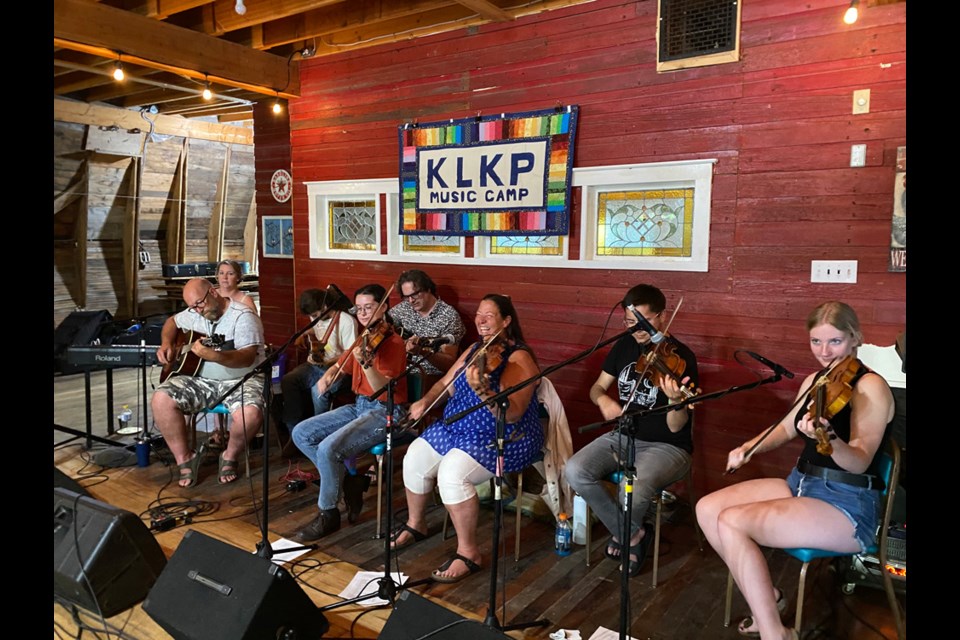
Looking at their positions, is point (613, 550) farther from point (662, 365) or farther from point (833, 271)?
point (833, 271)

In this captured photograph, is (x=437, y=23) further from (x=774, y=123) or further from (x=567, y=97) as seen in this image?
(x=774, y=123)

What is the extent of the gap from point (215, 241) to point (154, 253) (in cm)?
67

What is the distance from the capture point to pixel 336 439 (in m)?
3.15

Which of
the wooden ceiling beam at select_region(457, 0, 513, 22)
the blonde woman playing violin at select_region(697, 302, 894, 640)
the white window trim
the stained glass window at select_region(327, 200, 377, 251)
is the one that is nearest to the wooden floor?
the blonde woman playing violin at select_region(697, 302, 894, 640)

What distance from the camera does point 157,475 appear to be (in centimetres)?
394

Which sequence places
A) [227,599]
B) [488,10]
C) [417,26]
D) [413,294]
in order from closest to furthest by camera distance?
[227,599] < [488,10] < [413,294] < [417,26]

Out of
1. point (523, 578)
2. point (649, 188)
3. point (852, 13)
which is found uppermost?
point (852, 13)

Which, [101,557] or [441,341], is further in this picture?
[441,341]

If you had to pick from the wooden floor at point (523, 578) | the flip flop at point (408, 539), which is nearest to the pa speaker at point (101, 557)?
Answer: the wooden floor at point (523, 578)

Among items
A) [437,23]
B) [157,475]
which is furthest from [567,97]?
[157,475]

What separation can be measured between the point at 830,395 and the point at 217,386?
3.10m

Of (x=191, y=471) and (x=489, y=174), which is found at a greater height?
(x=489, y=174)

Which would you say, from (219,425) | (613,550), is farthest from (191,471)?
(613,550)

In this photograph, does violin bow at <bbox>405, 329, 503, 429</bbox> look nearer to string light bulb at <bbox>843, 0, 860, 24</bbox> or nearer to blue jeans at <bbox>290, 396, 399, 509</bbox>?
blue jeans at <bbox>290, 396, 399, 509</bbox>
